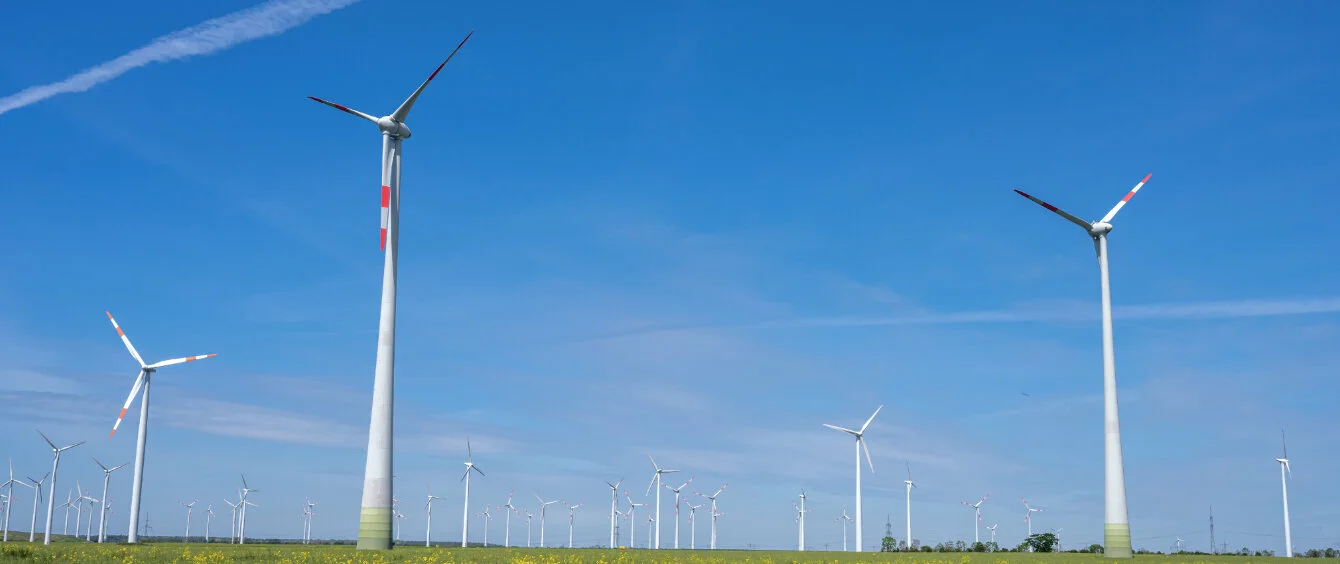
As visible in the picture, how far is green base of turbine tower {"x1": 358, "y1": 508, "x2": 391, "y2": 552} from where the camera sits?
6738 centimetres

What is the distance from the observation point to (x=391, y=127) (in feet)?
261

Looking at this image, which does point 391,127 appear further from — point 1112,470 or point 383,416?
point 1112,470

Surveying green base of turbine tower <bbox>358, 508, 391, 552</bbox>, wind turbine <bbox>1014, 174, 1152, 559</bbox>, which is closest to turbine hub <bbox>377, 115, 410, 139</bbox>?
green base of turbine tower <bbox>358, 508, 391, 552</bbox>

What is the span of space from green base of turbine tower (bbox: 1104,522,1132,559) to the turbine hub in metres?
59.7

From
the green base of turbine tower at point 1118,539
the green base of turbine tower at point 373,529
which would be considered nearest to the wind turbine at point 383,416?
the green base of turbine tower at point 373,529

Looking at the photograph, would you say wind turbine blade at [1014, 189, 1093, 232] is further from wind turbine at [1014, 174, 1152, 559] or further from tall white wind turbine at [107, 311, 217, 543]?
tall white wind turbine at [107, 311, 217, 543]

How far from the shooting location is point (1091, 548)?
13325cm

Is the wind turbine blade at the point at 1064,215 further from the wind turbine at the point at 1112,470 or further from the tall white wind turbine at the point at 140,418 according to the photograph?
the tall white wind turbine at the point at 140,418

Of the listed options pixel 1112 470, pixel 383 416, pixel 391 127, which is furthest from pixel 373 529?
pixel 1112 470

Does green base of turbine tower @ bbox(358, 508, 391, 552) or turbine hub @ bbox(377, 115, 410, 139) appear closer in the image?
green base of turbine tower @ bbox(358, 508, 391, 552)

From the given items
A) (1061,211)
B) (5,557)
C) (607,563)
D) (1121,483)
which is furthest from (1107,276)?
(5,557)

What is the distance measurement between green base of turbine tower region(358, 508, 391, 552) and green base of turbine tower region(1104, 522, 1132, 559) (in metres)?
50.6

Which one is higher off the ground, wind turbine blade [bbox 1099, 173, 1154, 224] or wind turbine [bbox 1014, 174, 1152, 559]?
wind turbine blade [bbox 1099, 173, 1154, 224]

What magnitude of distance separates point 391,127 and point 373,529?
29.9 meters
